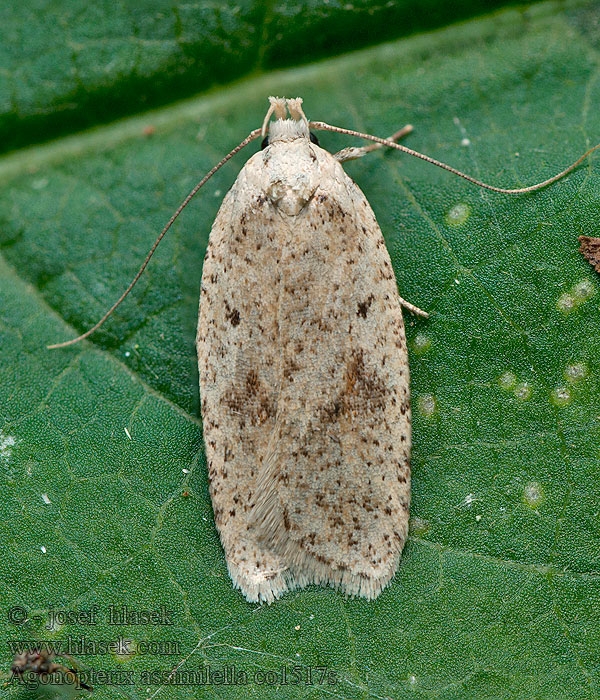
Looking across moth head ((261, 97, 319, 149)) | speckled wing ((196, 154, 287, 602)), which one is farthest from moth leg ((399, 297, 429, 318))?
moth head ((261, 97, 319, 149))

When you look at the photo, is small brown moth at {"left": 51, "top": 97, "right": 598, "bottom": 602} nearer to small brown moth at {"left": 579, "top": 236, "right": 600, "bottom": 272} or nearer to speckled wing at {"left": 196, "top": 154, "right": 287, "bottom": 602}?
speckled wing at {"left": 196, "top": 154, "right": 287, "bottom": 602}

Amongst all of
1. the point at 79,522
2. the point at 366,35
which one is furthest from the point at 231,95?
the point at 79,522

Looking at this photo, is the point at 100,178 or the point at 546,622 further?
the point at 100,178

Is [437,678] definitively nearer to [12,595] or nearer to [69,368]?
[12,595]

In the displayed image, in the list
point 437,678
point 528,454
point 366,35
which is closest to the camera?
point 437,678

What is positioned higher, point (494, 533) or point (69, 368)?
point (69, 368)

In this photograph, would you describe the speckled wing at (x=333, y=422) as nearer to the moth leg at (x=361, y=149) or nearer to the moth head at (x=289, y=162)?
the moth head at (x=289, y=162)
